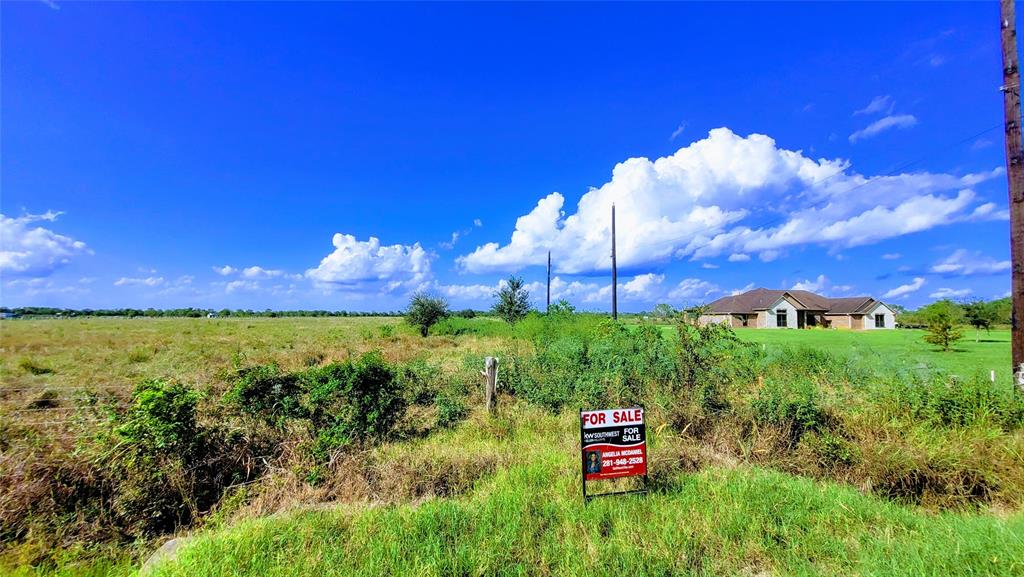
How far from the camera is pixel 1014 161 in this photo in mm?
6473

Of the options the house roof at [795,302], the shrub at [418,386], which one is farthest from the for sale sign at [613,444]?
the house roof at [795,302]

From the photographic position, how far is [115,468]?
414 cm

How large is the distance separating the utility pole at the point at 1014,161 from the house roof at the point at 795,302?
3890 cm

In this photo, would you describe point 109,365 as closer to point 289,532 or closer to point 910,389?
point 289,532

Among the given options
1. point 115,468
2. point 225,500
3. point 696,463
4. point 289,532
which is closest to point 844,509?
point 696,463

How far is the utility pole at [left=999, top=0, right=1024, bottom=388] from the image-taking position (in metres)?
6.24

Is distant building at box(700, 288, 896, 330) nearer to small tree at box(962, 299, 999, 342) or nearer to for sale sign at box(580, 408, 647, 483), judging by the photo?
small tree at box(962, 299, 999, 342)

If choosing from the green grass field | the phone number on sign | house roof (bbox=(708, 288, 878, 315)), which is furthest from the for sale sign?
house roof (bbox=(708, 288, 878, 315))

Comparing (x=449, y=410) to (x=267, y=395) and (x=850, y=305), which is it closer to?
(x=267, y=395)

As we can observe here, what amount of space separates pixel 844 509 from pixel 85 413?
350 inches

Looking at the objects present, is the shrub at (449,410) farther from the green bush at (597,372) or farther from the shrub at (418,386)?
the green bush at (597,372)

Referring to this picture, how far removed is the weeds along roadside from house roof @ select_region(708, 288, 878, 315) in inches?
1593

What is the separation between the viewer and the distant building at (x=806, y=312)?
4172 centimetres

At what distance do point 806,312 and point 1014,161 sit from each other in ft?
149
